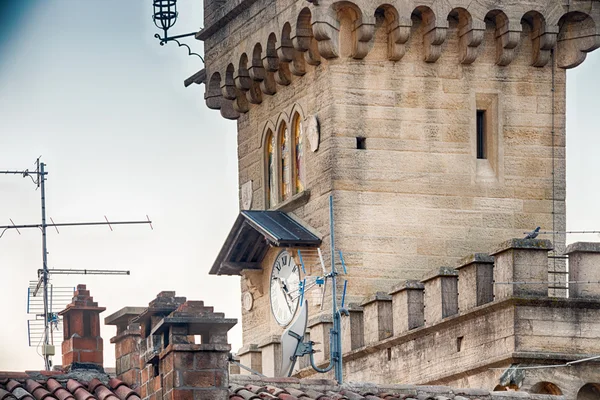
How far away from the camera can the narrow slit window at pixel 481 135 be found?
50719 mm

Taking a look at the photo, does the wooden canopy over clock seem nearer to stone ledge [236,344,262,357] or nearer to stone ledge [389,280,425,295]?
stone ledge [236,344,262,357]

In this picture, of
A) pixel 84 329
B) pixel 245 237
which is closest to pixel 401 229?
Answer: pixel 245 237

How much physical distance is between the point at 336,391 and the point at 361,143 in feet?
44.7

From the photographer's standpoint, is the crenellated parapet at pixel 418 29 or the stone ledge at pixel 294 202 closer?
the crenellated parapet at pixel 418 29

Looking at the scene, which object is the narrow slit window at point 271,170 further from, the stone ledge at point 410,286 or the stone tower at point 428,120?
the stone ledge at point 410,286

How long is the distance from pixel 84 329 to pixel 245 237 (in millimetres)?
15016

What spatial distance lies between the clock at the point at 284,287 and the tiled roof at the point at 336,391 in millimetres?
13198

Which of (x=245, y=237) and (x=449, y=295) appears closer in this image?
(x=449, y=295)

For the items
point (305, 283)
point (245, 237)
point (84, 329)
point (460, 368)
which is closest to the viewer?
point (84, 329)

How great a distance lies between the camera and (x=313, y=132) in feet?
166

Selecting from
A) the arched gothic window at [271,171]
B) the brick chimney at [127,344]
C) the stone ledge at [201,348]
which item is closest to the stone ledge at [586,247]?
the brick chimney at [127,344]

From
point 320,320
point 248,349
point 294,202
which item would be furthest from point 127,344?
point 294,202

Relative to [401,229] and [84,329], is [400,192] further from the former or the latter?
[84,329]

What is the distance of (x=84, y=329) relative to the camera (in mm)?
37781
